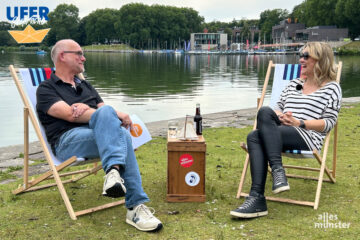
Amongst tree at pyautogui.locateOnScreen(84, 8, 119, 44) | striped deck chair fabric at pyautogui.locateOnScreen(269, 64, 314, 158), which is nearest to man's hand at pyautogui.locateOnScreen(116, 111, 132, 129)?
striped deck chair fabric at pyautogui.locateOnScreen(269, 64, 314, 158)

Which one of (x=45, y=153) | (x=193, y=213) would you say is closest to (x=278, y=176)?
(x=193, y=213)

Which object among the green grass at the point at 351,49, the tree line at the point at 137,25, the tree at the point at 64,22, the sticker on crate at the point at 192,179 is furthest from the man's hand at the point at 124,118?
the tree at the point at 64,22

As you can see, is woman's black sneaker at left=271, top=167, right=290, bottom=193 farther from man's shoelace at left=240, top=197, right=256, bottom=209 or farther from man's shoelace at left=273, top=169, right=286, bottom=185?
man's shoelace at left=240, top=197, right=256, bottom=209

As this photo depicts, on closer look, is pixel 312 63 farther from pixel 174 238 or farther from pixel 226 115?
pixel 226 115

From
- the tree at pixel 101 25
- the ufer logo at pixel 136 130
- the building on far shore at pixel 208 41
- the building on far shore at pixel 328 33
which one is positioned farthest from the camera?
the building on far shore at pixel 208 41

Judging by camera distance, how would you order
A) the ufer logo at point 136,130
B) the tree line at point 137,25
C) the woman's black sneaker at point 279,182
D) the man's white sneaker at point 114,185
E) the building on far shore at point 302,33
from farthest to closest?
the tree line at point 137,25 < the building on far shore at point 302,33 < the ufer logo at point 136,130 < the woman's black sneaker at point 279,182 < the man's white sneaker at point 114,185

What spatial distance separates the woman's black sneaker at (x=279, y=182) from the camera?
3051 millimetres

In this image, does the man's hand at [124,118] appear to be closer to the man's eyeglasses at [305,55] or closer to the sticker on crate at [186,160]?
the sticker on crate at [186,160]

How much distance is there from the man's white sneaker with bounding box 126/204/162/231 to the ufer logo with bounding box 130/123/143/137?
0.88 metres

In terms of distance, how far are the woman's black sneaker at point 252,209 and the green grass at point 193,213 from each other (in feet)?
0.17

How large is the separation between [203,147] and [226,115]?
4.97 meters

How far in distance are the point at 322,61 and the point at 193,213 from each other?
1.73 m

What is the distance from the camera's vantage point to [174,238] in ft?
9.20

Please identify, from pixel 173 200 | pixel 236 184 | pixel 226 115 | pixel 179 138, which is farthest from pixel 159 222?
pixel 226 115
